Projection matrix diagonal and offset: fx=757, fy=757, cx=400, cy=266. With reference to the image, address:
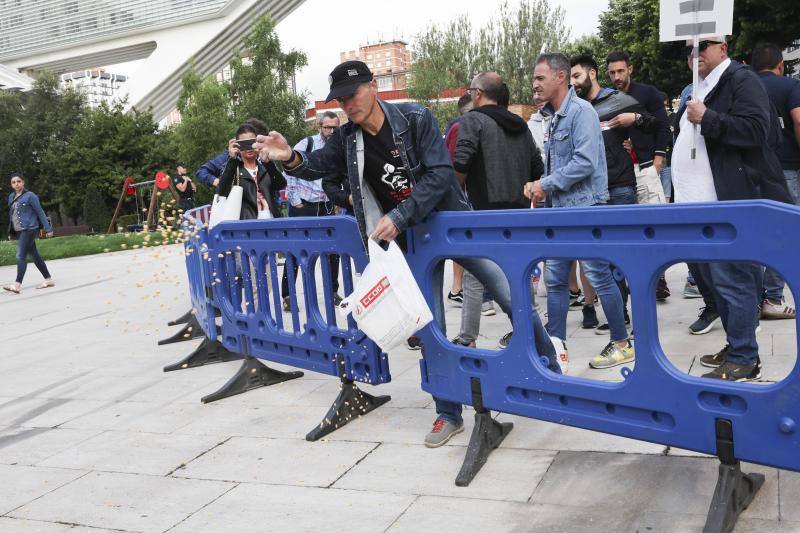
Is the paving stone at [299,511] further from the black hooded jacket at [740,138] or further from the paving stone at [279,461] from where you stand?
the black hooded jacket at [740,138]

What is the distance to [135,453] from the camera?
4328 millimetres

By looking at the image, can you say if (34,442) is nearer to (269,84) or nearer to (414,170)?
(414,170)

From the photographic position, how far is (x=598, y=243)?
293cm

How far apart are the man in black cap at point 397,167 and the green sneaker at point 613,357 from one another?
119 centimetres

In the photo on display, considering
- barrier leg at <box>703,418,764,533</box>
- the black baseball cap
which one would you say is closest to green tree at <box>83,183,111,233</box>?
the black baseball cap

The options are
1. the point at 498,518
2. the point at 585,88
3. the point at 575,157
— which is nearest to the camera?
the point at 498,518

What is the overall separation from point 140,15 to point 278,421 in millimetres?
79655

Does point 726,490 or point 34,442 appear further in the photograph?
point 34,442

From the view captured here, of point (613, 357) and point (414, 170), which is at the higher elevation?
point (414, 170)

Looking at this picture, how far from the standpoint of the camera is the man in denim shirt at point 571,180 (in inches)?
188

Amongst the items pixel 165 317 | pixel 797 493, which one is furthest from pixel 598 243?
pixel 165 317

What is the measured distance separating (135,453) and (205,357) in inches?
81.6

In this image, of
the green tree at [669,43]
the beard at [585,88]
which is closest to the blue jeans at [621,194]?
the beard at [585,88]

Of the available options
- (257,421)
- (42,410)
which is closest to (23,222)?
(42,410)
